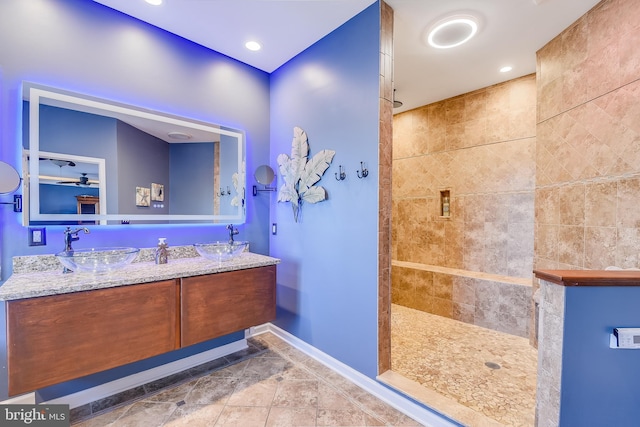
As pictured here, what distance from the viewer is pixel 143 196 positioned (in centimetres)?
224

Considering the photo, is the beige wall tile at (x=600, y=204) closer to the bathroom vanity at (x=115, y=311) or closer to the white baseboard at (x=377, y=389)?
the white baseboard at (x=377, y=389)

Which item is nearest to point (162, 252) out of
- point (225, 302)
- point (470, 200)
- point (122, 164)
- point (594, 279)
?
point (225, 302)

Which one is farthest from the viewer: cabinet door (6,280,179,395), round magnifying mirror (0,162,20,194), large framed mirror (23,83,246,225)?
large framed mirror (23,83,246,225)

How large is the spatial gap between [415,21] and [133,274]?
279 centimetres

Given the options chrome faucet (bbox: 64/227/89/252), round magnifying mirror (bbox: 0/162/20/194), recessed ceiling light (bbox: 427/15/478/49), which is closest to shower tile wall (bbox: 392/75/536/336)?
recessed ceiling light (bbox: 427/15/478/49)

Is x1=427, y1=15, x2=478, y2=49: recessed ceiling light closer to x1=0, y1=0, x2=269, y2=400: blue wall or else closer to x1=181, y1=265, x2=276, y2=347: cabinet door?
x1=0, y1=0, x2=269, y2=400: blue wall

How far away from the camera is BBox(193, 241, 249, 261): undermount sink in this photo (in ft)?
7.68

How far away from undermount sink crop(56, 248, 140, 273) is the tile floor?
965 millimetres

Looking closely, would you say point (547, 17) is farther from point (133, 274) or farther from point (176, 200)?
point (133, 274)

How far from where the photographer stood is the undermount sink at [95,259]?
5.64ft

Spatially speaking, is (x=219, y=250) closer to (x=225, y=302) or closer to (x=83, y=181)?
(x=225, y=302)

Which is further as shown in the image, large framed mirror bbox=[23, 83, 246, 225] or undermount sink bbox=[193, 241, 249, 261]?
undermount sink bbox=[193, 241, 249, 261]

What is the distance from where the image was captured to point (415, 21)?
2.17 meters

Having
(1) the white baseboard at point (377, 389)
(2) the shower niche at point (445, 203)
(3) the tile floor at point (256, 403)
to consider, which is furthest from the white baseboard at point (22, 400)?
(2) the shower niche at point (445, 203)
